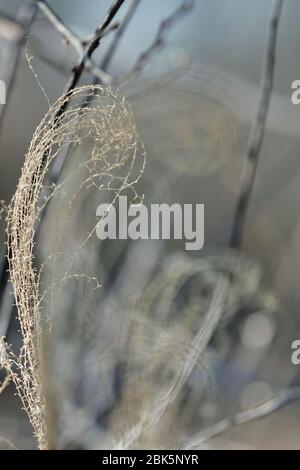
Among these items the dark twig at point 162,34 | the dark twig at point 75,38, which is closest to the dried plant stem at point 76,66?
the dark twig at point 75,38

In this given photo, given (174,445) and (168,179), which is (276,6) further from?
(174,445)

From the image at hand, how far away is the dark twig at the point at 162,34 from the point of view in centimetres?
129

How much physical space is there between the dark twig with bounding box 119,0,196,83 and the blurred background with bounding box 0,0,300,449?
2 cm

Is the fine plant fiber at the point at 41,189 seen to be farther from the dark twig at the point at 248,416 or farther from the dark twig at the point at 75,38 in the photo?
the dark twig at the point at 248,416

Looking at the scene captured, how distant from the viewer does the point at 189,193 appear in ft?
4.97

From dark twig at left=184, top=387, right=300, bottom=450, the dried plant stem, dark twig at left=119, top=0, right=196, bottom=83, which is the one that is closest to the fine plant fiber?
the dried plant stem

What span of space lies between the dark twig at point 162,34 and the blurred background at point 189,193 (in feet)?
0.05

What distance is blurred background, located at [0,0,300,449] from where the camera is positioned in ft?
4.23

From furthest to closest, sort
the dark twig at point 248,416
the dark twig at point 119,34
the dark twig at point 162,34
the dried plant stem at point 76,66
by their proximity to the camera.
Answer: the dark twig at point 162,34 → the dark twig at point 119,34 → the dark twig at point 248,416 → the dried plant stem at point 76,66

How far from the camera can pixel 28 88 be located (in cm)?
141

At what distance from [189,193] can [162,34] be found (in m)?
0.37

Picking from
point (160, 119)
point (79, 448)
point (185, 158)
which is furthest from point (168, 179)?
point (79, 448)
